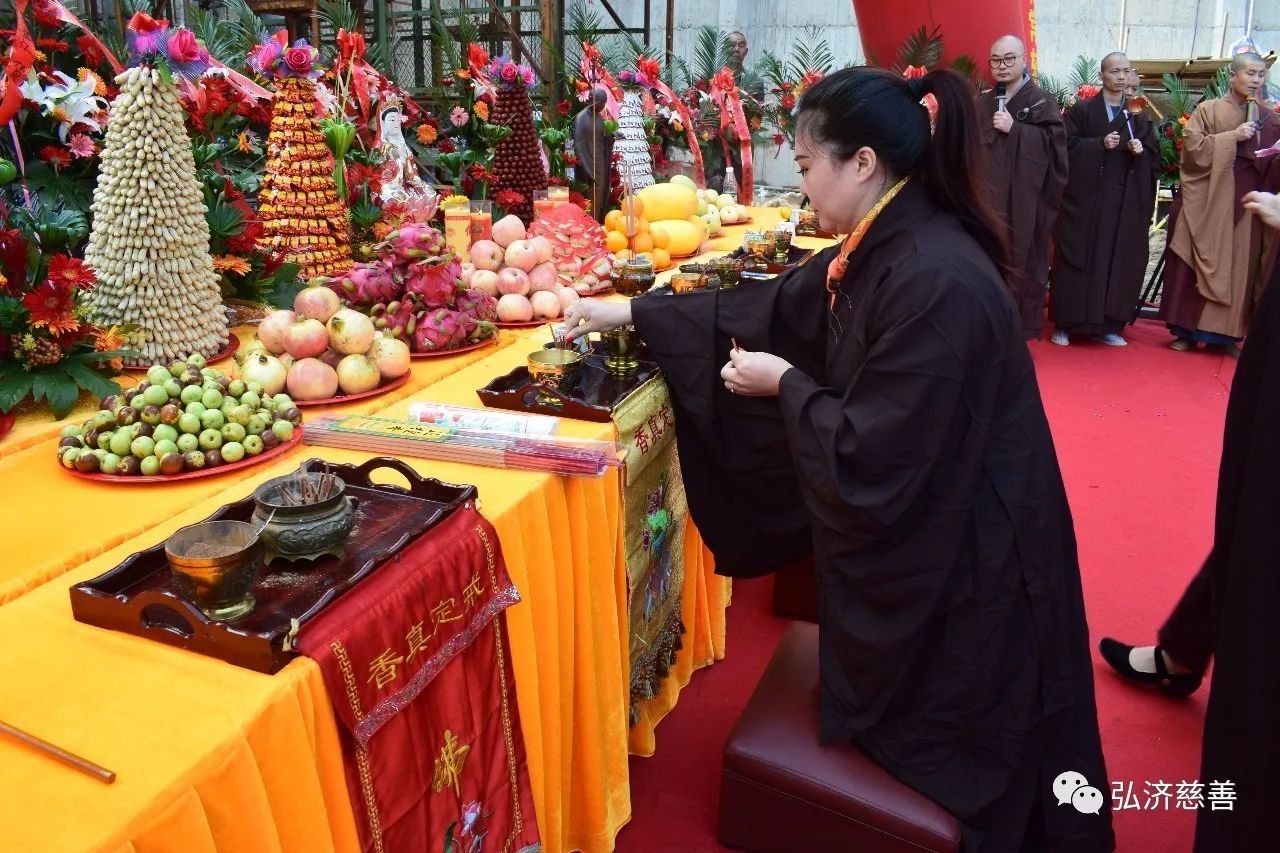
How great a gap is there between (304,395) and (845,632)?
107 cm

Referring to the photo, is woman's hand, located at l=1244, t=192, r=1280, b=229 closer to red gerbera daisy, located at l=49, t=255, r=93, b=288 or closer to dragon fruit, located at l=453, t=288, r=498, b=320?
dragon fruit, located at l=453, t=288, r=498, b=320

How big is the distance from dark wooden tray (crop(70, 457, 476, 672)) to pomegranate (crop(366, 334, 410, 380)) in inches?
22.7

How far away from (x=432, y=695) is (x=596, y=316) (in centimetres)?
98

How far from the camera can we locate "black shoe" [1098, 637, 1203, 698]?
2.50 m

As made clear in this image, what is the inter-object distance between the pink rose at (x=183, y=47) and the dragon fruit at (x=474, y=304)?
31.7 inches

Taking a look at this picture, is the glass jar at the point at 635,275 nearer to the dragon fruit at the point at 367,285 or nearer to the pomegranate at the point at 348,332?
the dragon fruit at the point at 367,285

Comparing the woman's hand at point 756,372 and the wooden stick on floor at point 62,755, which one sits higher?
the woman's hand at point 756,372

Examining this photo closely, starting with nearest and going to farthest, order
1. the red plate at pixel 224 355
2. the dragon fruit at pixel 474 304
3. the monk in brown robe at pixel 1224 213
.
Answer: the red plate at pixel 224 355
the dragon fruit at pixel 474 304
the monk in brown robe at pixel 1224 213

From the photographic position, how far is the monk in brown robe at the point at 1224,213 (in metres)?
5.80

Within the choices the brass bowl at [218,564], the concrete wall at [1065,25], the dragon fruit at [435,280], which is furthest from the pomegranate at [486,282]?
the concrete wall at [1065,25]

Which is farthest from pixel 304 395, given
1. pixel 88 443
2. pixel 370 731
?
pixel 370 731

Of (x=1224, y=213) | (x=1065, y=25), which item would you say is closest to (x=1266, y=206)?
(x=1224, y=213)

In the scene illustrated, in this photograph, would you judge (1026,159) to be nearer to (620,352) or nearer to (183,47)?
(620,352)

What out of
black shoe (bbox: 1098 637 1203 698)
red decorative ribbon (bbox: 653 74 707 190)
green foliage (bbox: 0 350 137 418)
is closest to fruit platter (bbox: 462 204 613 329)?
green foliage (bbox: 0 350 137 418)
